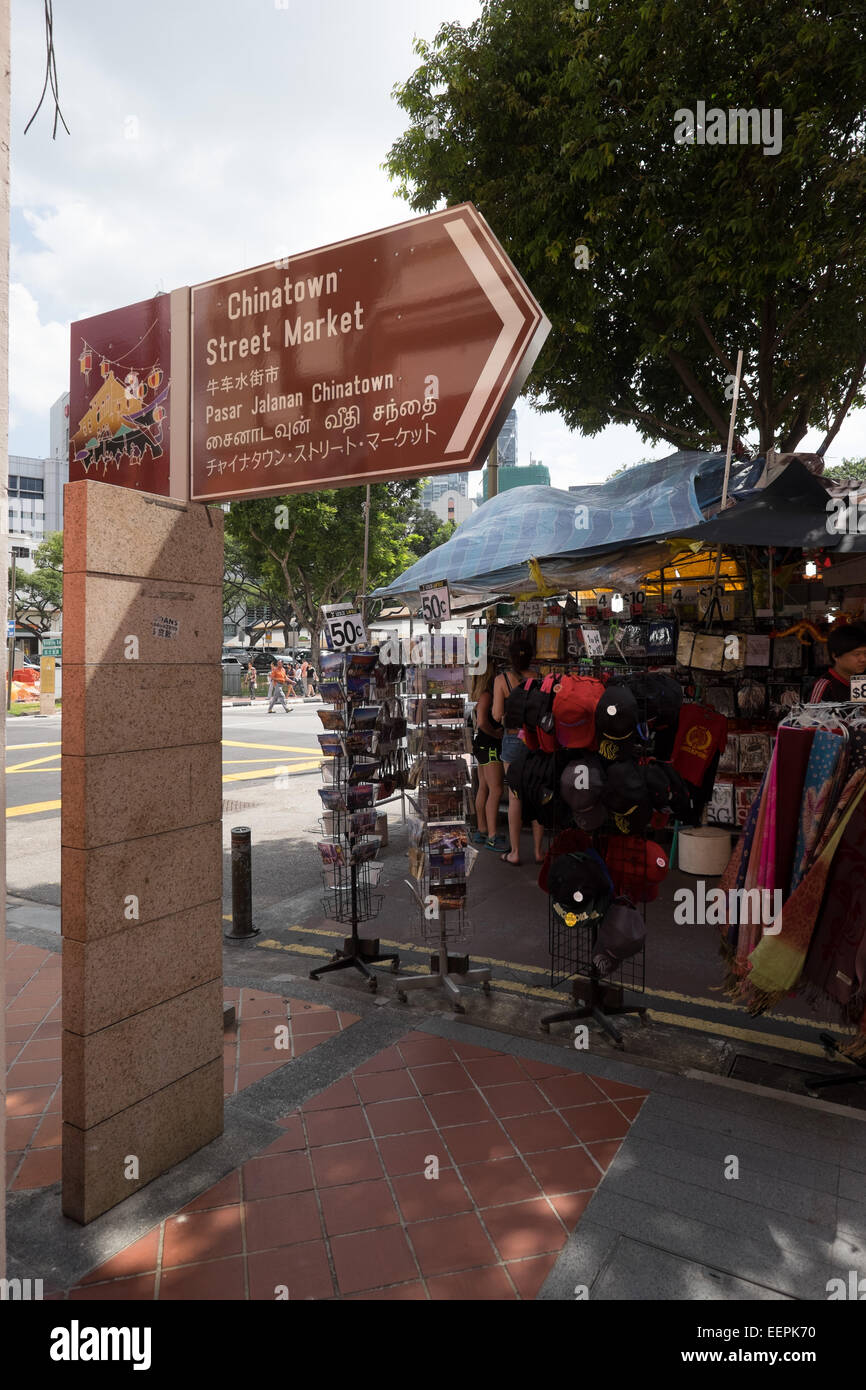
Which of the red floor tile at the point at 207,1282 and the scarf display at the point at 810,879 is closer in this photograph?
the red floor tile at the point at 207,1282

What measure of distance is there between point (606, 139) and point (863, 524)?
5217mm

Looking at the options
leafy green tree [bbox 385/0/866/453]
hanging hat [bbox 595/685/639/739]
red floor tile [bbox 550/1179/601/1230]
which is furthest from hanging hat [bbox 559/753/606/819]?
leafy green tree [bbox 385/0/866/453]

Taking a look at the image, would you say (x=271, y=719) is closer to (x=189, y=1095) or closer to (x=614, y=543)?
(x=614, y=543)

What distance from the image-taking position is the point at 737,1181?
10.3ft

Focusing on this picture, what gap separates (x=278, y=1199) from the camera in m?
3.04

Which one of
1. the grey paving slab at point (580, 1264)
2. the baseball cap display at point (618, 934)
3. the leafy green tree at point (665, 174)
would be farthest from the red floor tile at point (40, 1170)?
the leafy green tree at point (665, 174)

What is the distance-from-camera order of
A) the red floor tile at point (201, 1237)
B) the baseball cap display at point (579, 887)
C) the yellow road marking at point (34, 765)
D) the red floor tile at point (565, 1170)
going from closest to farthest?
the red floor tile at point (201, 1237)
the red floor tile at point (565, 1170)
the baseball cap display at point (579, 887)
the yellow road marking at point (34, 765)

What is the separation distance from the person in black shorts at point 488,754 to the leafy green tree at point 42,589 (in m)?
38.8

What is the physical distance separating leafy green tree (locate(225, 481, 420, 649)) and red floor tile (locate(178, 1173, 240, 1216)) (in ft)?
70.2

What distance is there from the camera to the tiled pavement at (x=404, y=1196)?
2.62 metres

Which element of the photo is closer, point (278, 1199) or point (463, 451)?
point (463, 451)

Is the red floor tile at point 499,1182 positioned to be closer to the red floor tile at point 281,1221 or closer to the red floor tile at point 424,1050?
the red floor tile at point 281,1221

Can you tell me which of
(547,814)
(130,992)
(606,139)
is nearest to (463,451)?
(130,992)
